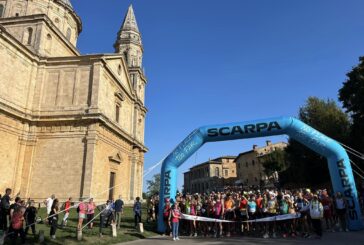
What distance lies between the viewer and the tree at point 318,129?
33.1m

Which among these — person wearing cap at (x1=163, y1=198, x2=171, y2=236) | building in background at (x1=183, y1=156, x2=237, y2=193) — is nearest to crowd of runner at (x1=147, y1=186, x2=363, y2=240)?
person wearing cap at (x1=163, y1=198, x2=171, y2=236)

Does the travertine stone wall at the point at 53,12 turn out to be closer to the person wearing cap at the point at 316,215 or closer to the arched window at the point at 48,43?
the arched window at the point at 48,43

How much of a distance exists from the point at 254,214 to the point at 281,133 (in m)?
3.83

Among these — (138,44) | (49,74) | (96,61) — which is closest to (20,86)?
(49,74)

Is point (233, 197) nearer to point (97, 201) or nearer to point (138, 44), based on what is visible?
point (97, 201)

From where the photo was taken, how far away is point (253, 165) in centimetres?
6612

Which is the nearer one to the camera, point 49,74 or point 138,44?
point 49,74

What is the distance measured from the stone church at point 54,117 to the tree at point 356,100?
74.8 ft

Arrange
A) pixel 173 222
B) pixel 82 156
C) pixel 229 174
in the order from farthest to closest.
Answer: pixel 229 174 < pixel 82 156 < pixel 173 222

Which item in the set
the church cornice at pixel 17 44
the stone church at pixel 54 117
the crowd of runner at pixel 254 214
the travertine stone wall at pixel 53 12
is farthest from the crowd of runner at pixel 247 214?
the travertine stone wall at pixel 53 12

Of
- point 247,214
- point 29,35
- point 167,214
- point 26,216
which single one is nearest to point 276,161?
point 247,214

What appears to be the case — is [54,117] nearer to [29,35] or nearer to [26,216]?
[29,35]

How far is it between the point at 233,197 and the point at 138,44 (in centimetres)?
3286

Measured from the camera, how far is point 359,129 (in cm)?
2741
